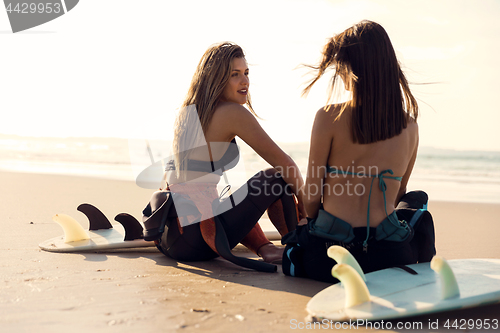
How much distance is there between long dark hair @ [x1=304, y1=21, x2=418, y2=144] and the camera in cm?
229

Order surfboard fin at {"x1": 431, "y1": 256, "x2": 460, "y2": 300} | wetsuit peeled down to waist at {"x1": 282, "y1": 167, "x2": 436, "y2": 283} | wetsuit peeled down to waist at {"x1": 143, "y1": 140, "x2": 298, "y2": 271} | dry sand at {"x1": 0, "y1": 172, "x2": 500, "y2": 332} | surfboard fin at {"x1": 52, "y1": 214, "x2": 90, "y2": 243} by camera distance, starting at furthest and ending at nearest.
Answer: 1. surfboard fin at {"x1": 52, "y1": 214, "x2": 90, "y2": 243}
2. wetsuit peeled down to waist at {"x1": 143, "y1": 140, "x2": 298, "y2": 271}
3. wetsuit peeled down to waist at {"x1": 282, "y1": 167, "x2": 436, "y2": 283}
4. surfboard fin at {"x1": 431, "y1": 256, "x2": 460, "y2": 300}
5. dry sand at {"x1": 0, "y1": 172, "x2": 500, "y2": 332}

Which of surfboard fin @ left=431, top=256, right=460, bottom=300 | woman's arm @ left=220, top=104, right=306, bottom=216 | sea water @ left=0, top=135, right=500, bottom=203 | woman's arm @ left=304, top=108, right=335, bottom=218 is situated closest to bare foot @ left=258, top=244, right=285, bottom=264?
woman's arm @ left=220, top=104, right=306, bottom=216

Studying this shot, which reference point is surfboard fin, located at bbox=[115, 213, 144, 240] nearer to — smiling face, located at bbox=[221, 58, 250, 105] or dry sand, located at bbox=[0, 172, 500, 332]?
dry sand, located at bbox=[0, 172, 500, 332]

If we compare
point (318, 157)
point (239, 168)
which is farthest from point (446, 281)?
point (239, 168)

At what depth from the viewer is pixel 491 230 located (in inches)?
193

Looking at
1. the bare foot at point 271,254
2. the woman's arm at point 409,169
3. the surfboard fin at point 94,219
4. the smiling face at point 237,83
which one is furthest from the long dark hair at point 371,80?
the surfboard fin at point 94,219

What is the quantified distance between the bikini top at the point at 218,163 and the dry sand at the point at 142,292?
2.30 feet

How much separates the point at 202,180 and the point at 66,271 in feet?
3.58

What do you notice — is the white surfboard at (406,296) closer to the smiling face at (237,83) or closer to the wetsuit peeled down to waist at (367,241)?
the wetsuit peeled down to waist at (367,241)

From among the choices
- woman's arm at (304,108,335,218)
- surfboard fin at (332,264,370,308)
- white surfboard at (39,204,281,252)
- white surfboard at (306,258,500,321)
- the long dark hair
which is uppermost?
the long dark hair

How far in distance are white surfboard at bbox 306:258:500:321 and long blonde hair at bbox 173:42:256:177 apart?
148 centimetres

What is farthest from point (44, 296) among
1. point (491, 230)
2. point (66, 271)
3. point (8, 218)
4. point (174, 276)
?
point (491, 230)

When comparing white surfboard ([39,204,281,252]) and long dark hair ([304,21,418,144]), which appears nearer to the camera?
long dark hair ([304,21,418,144])

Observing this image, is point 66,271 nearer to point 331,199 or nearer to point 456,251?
point 331,199
